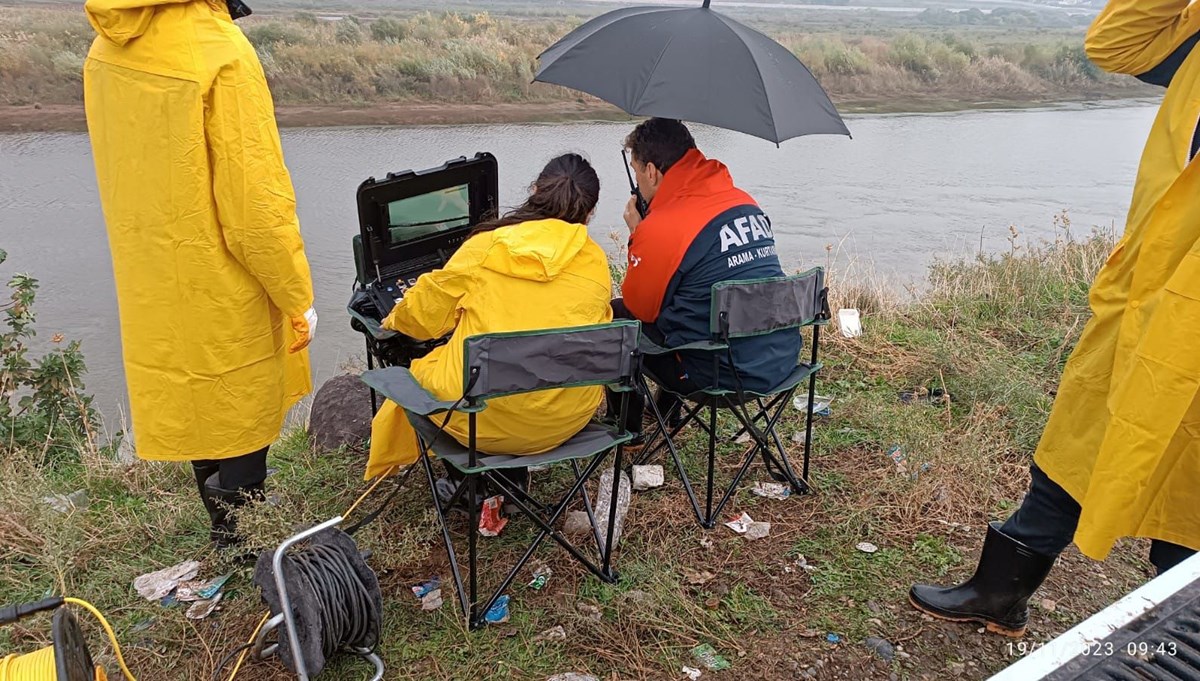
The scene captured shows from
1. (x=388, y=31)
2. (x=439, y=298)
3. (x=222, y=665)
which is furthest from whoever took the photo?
(x=388, y=31)

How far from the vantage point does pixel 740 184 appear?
38.8 ft

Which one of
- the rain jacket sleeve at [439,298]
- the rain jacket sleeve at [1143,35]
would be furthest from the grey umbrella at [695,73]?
the rain jacket sleeve at [1143,35]

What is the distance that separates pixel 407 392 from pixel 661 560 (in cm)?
106

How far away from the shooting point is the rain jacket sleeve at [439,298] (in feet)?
8.07

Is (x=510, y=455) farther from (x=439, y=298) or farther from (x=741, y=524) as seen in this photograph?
(x=741, y=524)

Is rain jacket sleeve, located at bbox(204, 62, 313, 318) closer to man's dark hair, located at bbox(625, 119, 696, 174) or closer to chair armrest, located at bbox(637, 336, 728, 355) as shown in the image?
A: chair armrest, located at bbox(637, 336, 728, 355)

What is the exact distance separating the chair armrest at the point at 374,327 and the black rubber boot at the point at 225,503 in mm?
611

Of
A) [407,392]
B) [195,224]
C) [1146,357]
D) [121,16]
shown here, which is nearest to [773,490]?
[407,392]

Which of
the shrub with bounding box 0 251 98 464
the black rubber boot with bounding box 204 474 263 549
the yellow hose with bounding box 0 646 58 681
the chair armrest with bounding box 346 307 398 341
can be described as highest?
the chair armrest with bounding box 346 307 398 341

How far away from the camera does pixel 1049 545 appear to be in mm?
2279

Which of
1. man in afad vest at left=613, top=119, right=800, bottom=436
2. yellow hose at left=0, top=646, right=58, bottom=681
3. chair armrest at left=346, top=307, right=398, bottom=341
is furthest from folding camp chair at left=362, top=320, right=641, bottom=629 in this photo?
yellow hose at left=0, top=646, right=58, bottom=681

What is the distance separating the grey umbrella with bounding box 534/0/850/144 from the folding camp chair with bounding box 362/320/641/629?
923 mm

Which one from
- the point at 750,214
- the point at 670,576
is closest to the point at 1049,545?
the point at 670,576

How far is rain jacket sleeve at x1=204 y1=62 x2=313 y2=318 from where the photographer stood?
2209 millimetres
